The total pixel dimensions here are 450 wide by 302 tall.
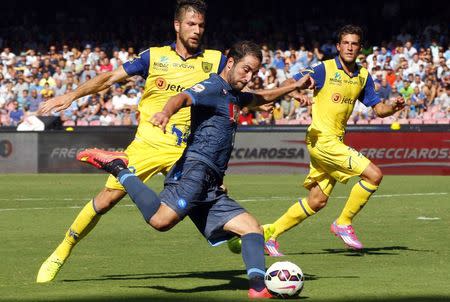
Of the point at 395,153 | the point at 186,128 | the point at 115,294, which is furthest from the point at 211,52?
the point at 395,153

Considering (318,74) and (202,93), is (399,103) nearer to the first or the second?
(318,74)

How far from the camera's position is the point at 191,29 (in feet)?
33.9

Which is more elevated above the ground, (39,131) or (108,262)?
(108,262)

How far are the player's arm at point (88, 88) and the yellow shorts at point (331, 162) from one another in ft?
9.96

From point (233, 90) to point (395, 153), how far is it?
18.2m

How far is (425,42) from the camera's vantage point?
32906 millimetres

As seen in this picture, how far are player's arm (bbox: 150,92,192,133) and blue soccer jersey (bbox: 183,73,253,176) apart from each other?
0.28 metres

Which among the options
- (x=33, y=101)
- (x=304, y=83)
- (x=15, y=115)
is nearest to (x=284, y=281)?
(x=304, y=83)

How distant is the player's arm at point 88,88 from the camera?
9.55 metres

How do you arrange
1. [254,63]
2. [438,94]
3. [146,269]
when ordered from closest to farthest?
[254,63]
[146,269]
[438,94]

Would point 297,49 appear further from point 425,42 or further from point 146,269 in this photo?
point 146,269

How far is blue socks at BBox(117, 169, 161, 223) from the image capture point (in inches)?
343

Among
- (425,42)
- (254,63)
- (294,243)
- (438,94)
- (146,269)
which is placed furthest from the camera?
(425,42)

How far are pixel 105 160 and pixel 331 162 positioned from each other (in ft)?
12.8
